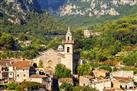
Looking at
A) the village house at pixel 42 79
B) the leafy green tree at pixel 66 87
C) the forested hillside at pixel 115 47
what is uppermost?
the forested hillside at pixel 115 47

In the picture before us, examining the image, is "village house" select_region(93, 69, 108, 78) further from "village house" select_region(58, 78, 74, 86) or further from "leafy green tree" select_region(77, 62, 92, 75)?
"village house" select_region(58, 78, 74, 86)

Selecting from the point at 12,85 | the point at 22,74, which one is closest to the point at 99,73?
the point at 22,74

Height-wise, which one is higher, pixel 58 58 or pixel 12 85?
pixel 58 58

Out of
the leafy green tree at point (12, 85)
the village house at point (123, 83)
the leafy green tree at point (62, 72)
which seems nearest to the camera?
the leafy green tree at point (12, 85)

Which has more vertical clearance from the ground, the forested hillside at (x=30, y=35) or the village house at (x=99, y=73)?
the forested hillside at (x=30, y=35)

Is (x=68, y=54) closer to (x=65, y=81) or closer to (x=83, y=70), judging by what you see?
(x=83, y=70)

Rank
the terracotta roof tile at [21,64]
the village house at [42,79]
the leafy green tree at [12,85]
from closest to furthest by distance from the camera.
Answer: the leafy green tree at [12,85]
the village house at [42,79]
the terracotta roof tile at [21,64]

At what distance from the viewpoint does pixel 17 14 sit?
137 meters

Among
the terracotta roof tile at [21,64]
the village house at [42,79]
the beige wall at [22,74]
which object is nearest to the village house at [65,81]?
the village house at [42,79]

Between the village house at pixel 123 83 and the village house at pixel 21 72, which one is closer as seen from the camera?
the village house at pixel 21 72

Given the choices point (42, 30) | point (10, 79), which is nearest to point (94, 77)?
point (10, 79)

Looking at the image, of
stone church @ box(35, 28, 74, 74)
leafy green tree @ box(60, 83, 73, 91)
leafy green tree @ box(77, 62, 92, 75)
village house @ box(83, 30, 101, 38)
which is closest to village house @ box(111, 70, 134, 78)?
leafy green tree @ box(77, 62, 92, 75)

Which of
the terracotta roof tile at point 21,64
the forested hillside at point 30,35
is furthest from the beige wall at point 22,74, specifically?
the forested hillside at point 30,35

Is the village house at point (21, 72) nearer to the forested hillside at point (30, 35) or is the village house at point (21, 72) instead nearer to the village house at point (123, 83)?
the village house at point (123, 83)
